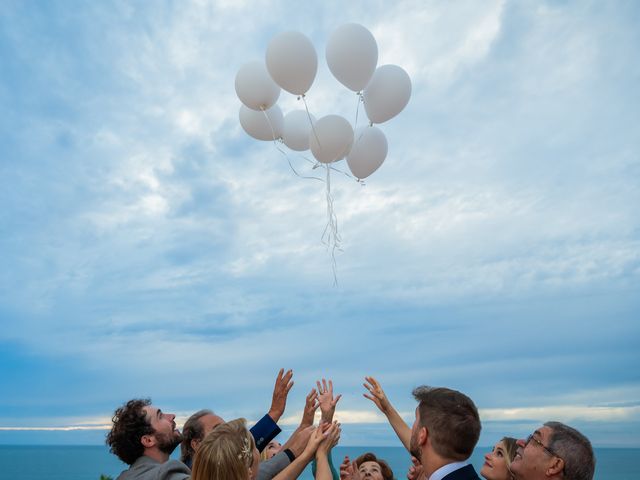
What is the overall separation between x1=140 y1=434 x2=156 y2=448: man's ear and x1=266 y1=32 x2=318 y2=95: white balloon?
3119 millimetres

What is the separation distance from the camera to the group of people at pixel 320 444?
2660mm

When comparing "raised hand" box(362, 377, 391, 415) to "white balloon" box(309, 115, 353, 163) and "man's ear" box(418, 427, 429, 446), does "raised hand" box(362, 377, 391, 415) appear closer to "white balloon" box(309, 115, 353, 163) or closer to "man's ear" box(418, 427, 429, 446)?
"man's ear" box(418, 427, 429, 446)

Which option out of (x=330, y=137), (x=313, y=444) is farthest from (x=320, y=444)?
(x=330, y=137)

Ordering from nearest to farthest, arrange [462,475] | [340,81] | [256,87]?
[462,475] → [340,81] → [256,87]

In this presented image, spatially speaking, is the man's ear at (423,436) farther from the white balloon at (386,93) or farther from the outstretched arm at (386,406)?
the white balloon at (386,93)

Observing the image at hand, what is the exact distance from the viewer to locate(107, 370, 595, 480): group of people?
2660 mm

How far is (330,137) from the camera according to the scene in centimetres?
527

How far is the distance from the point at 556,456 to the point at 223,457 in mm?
1646

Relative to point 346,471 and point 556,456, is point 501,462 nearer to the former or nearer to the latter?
point 556,456

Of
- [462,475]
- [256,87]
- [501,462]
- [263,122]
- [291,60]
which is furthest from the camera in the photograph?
[263,122]

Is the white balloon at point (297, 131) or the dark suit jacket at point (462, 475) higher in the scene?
the white balloon at point (297, 131)

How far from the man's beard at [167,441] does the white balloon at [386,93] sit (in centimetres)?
328

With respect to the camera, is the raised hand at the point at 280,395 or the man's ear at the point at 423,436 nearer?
the man's ear at the point at 423,436

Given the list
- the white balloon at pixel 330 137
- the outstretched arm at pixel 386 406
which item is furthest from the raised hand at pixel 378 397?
the white balloon at pixel 330 137
